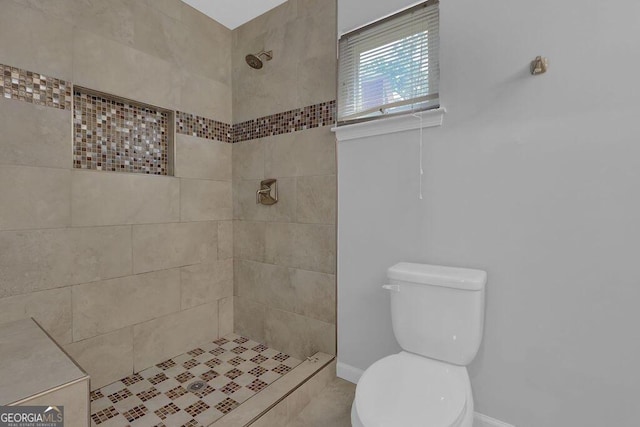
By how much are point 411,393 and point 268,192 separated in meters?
1.57

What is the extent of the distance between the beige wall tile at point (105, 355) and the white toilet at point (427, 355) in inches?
61.8

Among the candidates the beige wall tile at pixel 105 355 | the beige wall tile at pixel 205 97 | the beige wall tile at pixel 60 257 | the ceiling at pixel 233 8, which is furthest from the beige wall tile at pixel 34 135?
the ceiling at pixel 233 8

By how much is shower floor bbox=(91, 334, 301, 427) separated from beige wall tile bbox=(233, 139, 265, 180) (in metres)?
1.35

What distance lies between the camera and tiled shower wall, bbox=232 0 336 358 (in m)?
1.97

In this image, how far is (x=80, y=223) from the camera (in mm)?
1689

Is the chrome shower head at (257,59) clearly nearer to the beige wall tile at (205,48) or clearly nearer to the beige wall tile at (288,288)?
the beige wall tile at (205,48)

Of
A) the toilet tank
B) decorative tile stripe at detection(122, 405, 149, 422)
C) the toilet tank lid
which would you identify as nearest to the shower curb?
decorative tile stripe at detection(122, 405, 149, 422)

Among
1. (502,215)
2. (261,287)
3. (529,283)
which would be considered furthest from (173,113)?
(529,283)

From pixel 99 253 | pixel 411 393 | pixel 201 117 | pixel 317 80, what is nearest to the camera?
pixel 411 393

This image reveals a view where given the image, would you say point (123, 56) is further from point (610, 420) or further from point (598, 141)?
point (610, 420)

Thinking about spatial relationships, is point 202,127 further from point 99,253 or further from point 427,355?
point 427,355

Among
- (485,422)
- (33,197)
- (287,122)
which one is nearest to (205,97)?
(287,122)

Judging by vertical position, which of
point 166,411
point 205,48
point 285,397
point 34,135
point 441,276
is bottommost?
point 166,411

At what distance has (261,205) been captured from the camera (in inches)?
91.2
